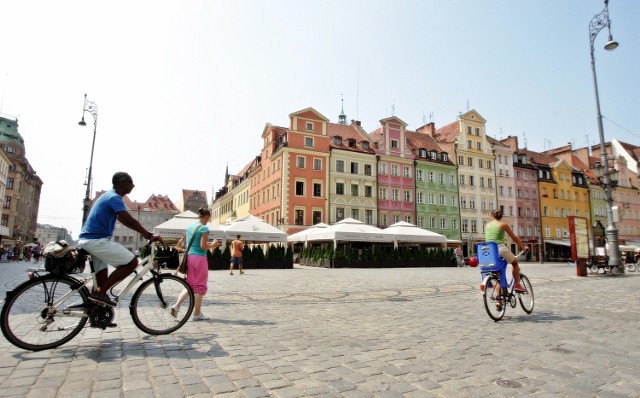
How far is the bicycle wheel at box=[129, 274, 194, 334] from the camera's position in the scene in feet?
15.8

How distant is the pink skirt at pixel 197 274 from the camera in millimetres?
6051

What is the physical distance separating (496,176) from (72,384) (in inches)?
2197

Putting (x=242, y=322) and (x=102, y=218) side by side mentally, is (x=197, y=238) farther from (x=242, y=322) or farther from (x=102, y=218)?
(x=102, y=218)

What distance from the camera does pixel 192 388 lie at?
3104mm

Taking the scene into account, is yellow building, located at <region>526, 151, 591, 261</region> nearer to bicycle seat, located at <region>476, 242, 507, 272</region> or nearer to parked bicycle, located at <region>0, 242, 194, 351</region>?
bicycle seat, located at <region>476, 242, 507, 272</region>

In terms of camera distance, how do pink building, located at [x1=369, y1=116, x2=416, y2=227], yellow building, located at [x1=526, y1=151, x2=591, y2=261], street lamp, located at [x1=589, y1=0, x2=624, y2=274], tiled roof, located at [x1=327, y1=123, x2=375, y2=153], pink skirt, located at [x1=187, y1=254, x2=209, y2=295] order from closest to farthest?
pink skirt, located at [x1=187, y1=254, x2=209, y2=295]
street lamp, located at [x1=589, y1=0, x2=624, y2=274]
tiled roof, located at [x1=327, y1=123, x2=375, y2=153]
pink building, located at [x1=369, y1=116, x2=416, y2=227]
yellow building, located at [x1=526, y1=151, x2=591, y2=261]

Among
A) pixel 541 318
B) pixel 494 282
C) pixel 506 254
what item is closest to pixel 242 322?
pixel 494 282

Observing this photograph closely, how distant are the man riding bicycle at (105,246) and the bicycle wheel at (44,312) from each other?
0.67 ft

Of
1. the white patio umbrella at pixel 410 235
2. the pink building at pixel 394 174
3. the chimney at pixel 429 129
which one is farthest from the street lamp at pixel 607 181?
the chimney at pixel 429 129

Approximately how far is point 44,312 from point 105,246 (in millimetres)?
858

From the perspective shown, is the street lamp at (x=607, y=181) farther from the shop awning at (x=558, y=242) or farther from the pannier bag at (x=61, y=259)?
the shop awning at (x=558, y=242)

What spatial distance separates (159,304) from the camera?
5070 mm

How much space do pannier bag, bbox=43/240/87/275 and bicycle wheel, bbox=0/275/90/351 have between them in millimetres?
94

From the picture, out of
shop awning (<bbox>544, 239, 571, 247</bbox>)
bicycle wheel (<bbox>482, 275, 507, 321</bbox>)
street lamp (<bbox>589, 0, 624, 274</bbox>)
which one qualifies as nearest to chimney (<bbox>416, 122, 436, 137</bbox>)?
shop awning (<bbox>544, 239, 571, 247</bbox>)
